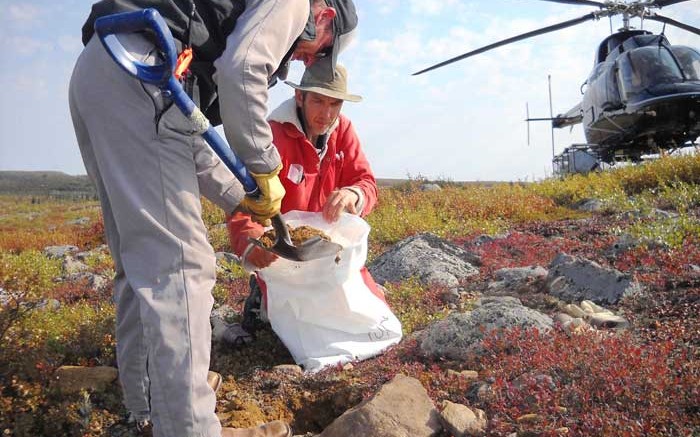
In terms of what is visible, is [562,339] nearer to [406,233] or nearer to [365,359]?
[365,359]

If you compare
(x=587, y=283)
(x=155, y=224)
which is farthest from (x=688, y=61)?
(x=155, y=224)

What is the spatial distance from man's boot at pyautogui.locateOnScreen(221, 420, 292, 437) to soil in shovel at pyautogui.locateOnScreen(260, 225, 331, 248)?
879 millimetres

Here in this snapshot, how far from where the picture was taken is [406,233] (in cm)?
752

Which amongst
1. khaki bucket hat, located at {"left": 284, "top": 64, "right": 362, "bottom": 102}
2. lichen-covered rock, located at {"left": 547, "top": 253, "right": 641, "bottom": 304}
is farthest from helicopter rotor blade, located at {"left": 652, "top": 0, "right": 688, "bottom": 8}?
khaki bucket hat, located at {"left": 284, "top": 64, "right": 362, "bottom": 102}

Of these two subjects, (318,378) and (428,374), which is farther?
(318,378)

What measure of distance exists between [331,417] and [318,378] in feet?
0.79

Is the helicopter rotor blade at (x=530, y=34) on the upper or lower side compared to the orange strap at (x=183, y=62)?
upper

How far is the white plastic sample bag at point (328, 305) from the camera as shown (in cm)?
342

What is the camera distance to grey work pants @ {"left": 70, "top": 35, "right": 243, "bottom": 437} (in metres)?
2.11

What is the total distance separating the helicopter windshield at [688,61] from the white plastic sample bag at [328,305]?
1138 centimetres

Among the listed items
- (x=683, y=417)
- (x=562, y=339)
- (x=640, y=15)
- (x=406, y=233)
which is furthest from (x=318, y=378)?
(x=640, y=15)

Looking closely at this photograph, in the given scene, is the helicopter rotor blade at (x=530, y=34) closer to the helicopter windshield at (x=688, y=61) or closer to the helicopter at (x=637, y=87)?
the helicopter at (x=637, y=87)

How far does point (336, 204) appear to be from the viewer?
11.8ft

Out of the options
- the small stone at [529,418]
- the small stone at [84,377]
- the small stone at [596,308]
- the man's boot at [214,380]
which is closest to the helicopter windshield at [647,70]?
the small stone at [596,308]
